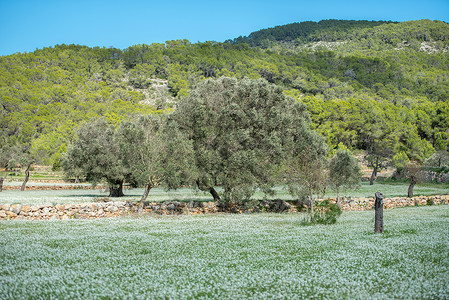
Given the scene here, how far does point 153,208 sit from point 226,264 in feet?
62.9

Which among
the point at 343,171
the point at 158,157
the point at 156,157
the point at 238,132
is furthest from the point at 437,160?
the point at 156,157

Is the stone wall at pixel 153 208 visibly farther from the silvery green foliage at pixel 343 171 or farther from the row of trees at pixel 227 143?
the silvery green foliage at pixel 343 171

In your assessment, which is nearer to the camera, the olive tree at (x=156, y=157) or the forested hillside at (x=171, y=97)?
the olive tree at (x=156, y=157)

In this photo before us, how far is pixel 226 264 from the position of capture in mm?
10055

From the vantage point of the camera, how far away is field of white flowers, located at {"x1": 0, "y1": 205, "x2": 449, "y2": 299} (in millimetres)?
7621

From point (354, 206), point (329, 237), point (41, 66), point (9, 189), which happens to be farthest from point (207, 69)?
point (329, 237)

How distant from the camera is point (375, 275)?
28.6 ft

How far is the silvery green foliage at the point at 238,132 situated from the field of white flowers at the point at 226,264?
37.6ft

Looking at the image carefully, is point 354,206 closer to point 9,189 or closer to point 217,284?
point 217,284

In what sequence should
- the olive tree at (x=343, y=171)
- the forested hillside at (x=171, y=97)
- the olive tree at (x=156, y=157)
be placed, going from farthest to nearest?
1. the forested hillside at (x=171, y=97)
2. the olive tree at (x=343, y=171)
3. the olive tree at (x=156, y=157)

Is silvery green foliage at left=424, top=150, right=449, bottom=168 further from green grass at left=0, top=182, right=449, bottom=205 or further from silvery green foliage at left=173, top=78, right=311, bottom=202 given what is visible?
silvery green foliage at left=173, top=78, right=311, bottom=202

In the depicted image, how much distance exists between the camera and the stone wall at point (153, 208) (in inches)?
963

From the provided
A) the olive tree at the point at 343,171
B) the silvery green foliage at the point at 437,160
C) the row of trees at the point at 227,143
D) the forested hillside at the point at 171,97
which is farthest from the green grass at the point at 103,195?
the silvery green foliage at the point at 437,160

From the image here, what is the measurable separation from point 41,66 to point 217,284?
560 feet
